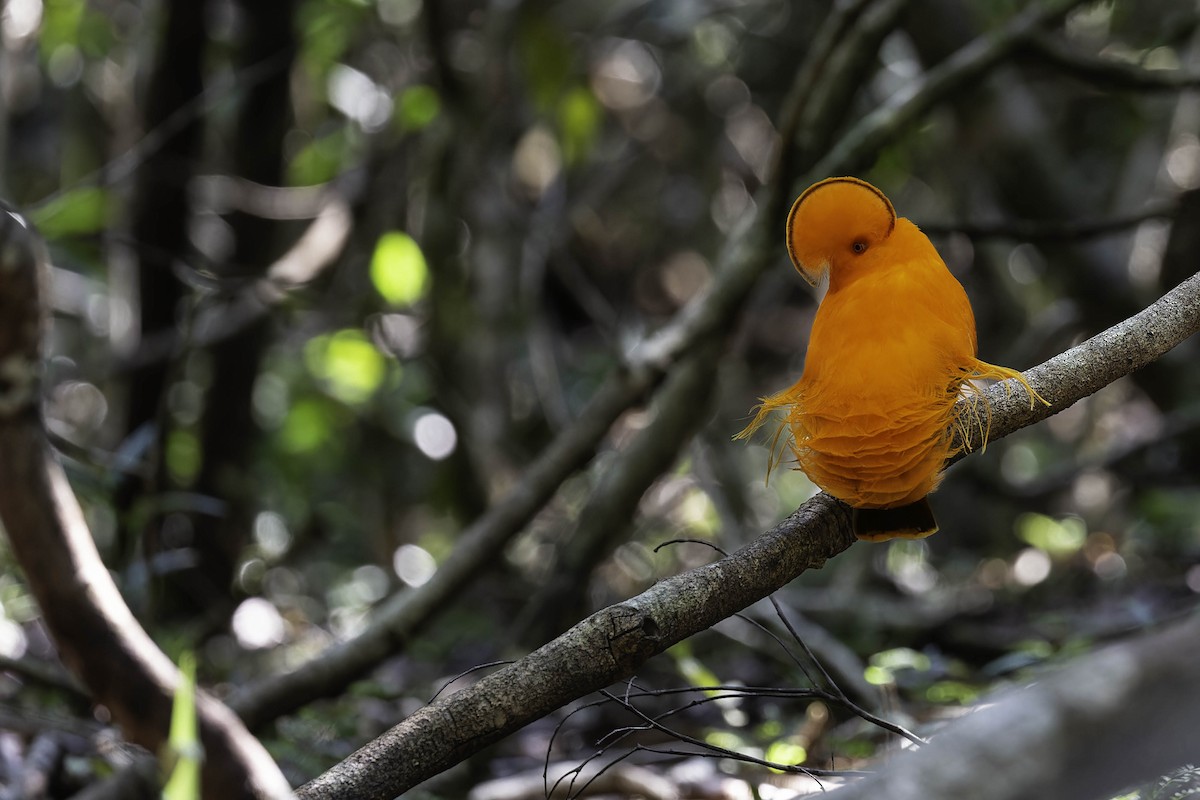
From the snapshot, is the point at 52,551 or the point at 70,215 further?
the point at 70,215

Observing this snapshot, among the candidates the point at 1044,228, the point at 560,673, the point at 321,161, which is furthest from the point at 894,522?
→ the point at 321,161

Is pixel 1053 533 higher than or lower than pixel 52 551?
lower

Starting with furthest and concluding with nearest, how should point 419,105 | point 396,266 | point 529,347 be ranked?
point 529,347 → point 419,105 → point 396,266

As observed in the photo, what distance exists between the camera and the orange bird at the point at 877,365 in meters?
1.22

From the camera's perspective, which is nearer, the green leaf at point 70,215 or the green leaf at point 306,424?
the green leaf at point 70,215

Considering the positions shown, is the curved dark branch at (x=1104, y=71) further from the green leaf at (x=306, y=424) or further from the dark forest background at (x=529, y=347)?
the green leaf at (x=306, y=424)

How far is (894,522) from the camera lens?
1.31 m

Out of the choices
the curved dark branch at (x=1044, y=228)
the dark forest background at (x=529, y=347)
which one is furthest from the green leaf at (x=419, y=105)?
the curved dark branch at (x=1044, y=228)

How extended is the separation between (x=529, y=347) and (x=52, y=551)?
251 cm

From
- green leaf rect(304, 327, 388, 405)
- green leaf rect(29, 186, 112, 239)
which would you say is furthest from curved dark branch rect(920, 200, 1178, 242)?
green leaf rect(29, 186, 112, 239)

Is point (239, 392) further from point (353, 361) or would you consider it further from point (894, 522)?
point (894, 522)

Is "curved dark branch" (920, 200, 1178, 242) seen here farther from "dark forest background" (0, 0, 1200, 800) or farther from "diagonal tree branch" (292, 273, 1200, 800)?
"diagonal tree branch" (292, 273, 1200, 800)

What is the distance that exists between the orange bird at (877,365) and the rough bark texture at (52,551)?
0.80 m

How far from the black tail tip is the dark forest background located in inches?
27.7
